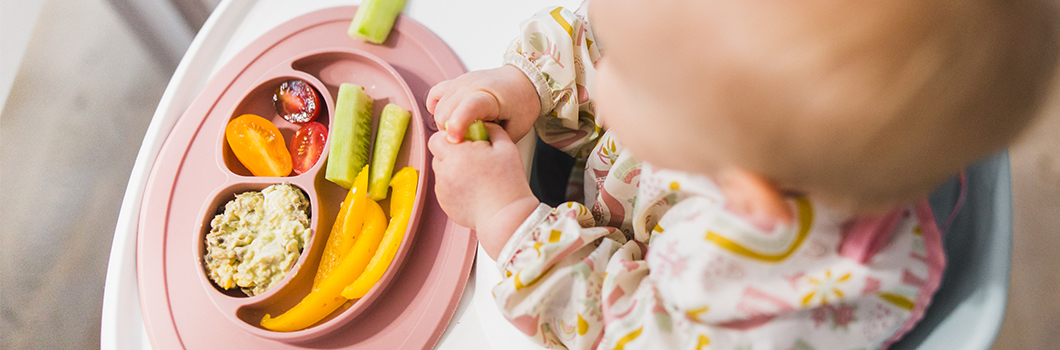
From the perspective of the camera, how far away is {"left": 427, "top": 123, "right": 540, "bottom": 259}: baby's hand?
0.52m

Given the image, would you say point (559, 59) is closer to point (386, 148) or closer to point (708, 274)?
point (386, 148)

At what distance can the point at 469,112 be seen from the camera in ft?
1.79

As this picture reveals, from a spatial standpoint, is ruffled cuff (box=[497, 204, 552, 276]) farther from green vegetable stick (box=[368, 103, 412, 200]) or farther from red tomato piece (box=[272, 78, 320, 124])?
red tomato piece (box=[272, 78, 320, 124])

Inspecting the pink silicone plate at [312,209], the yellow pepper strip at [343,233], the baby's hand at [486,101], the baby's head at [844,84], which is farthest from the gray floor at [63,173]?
the baby's head at [844,84]

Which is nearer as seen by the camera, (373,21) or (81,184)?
(373,21)

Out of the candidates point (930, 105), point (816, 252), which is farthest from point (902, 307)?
point (930, 105)

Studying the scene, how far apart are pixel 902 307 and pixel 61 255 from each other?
3.23 feet

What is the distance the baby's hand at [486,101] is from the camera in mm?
548

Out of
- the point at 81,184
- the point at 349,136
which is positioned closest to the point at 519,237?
the point at 349,136

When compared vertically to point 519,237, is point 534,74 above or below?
above

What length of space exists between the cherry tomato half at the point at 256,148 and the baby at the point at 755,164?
0.19 metres

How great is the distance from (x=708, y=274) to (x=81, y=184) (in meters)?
0.90

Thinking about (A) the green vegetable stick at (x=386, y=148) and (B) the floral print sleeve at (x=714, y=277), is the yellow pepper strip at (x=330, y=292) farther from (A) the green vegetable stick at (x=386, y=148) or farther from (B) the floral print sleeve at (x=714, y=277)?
(B) the floral print sleeve at (x=714, y=277)

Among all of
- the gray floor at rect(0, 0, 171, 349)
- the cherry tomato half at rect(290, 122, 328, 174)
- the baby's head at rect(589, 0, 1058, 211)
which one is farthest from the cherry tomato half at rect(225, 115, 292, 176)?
the baby's head at rect(589, 0, 1058, 211)
